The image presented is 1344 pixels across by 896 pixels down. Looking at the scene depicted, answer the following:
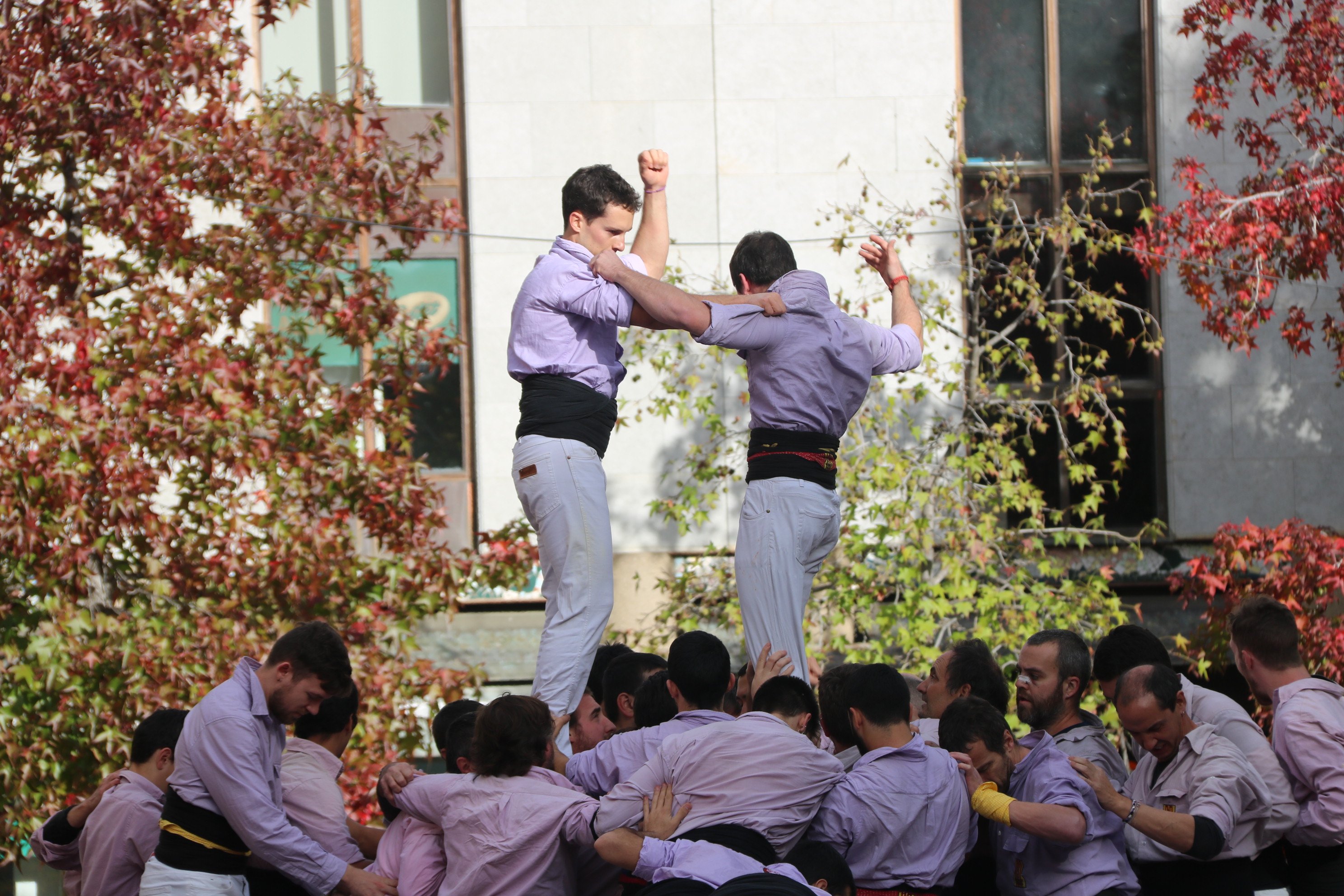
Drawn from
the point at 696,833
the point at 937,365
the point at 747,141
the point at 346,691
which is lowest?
the point at 696,833

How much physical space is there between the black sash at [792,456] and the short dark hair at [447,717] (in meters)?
1.29

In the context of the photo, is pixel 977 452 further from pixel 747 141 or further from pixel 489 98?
pixel 489 98

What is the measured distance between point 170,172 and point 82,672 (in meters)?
2.35

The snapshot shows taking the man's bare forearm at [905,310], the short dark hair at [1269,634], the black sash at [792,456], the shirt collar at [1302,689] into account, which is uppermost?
the man's bare forearm at [905,310]

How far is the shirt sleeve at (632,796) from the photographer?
12.7ft

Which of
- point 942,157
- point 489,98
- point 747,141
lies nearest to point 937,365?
point 942,157

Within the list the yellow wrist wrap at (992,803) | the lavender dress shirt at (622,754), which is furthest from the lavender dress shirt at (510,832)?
the yellow wrist wrap at (992,803)

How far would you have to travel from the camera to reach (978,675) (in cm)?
478

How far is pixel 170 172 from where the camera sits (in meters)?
6.56

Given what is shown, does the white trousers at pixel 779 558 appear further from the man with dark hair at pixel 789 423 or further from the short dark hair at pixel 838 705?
the short dark hair at pixel 838 705

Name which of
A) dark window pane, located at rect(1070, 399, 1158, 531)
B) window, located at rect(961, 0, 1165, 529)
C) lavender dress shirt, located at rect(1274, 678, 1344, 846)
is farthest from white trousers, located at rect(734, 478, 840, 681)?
dark window pane, located at rect(1070, 399, 1158, 531)

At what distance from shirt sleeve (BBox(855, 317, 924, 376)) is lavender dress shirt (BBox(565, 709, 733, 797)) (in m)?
1.55

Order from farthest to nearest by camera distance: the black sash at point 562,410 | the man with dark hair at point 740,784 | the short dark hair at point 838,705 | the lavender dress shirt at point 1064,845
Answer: the black sash at point 562,410 < the short dark hair at point 838,705 < the lavender dress shirt at point 1064,845 < the man with dark hair at point 740,784

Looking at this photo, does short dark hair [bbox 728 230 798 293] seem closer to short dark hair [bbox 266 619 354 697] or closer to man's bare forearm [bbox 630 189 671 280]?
man's bare forearm [bbox 630 189 671 280]
